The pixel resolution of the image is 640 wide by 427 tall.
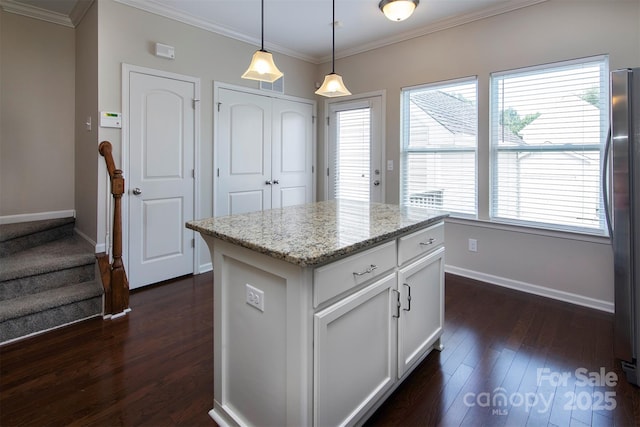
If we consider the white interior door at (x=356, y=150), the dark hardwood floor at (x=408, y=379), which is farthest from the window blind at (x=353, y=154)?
the dark hardwood floor at (x=408, y=379)

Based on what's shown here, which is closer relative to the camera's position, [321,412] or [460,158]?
[321,412]

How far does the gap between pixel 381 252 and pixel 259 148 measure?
9.87ft

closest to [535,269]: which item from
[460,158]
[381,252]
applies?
[460,158]

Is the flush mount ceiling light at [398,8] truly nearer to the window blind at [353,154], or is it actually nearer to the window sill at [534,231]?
the window blind at [353,154]

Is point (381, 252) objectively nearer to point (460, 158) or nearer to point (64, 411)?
point (64, 411)

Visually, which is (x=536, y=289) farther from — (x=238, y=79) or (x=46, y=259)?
(x=46, y=259)

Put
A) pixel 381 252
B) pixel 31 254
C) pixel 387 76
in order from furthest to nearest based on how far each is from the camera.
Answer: pixel 387 76 < pixel 31 254 < pixel 381 252

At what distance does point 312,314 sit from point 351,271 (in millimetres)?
259

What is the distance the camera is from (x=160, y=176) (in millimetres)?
3443

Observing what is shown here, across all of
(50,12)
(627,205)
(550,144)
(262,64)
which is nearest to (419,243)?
(627,205)

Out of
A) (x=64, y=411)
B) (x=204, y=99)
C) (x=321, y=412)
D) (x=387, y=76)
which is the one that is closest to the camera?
(x=321, y=412)

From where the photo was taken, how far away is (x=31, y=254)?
10.0 ft

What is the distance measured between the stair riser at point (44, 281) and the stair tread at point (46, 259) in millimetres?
40

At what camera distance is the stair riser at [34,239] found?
307 cm
